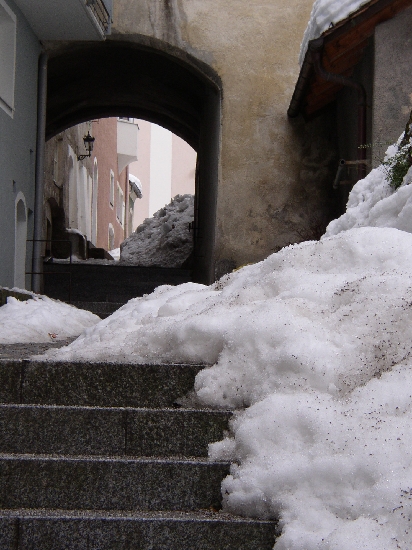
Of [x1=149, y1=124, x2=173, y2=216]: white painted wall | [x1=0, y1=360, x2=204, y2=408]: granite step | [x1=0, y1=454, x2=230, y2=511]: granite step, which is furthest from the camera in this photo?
[x1=149, y1=124, x2=173, y2=216]: white painted wall

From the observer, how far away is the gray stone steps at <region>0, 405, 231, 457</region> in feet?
9.93

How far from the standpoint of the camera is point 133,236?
68.1 ft

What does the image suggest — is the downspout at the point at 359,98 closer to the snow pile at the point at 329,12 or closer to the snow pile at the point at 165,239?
the snow pile at the point at 329,12

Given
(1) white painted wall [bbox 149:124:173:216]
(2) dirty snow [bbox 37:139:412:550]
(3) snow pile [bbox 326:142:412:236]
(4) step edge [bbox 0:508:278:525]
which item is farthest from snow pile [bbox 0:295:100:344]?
(1) white painted wall [bbox 149:124:173:216]

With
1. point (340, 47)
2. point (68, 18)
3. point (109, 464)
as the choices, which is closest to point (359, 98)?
point (340, 47)

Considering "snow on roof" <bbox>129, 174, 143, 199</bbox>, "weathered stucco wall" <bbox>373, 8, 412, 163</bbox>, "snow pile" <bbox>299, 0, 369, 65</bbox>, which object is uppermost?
"snow on roof" <bbox>129, 174, 143, 199</bbox>

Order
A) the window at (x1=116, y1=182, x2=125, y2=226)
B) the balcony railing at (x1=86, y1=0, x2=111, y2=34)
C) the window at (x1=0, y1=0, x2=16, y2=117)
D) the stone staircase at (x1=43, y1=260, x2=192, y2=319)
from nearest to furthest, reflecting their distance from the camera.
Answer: the window at (x1=0, y1=0, x2=16, y2=117) → the balcony railing at (x1=86, y1=0, x2=111, y2=34) → the stone staircase at (x1=43, y1=260, x2=192, y2=319) → the window at (x1=116, y1=182, x2=125, y2=226)

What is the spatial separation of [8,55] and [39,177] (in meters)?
1.87

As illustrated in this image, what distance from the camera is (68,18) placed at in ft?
32.7

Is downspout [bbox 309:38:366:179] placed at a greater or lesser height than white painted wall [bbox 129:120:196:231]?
lesser

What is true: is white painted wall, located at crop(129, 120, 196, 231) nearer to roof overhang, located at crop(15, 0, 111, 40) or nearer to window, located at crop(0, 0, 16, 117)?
roof overhang, located at crop(15, 0, 111, 40)

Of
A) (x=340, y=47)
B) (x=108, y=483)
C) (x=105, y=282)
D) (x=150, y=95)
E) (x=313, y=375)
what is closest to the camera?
(x=108, y=483)

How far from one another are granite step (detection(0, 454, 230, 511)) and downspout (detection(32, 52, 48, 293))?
786 centimetres

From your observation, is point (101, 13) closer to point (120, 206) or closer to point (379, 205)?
point (379, 205)
